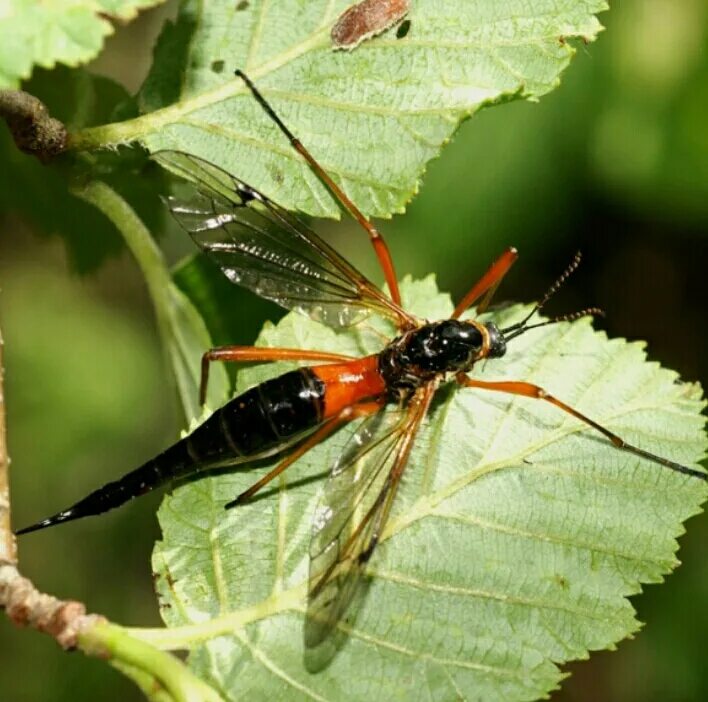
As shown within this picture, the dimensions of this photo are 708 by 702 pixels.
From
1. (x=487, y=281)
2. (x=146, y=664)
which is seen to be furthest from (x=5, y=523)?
(x=487, y=281)

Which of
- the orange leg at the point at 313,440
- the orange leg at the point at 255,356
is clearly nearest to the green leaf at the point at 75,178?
the orange leg at the point at 255,356

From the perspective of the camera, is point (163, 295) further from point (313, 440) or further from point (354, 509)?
point (354, 509)

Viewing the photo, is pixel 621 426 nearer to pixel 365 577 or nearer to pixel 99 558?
pixel 365 577

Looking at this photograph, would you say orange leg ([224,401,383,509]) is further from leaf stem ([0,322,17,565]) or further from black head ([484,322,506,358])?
leaf stem ([0,322,17,565])

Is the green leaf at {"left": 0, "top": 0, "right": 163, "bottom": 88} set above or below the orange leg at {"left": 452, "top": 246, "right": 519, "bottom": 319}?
above

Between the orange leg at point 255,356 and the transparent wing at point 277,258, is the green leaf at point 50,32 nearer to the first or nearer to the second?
the transparent wing at point 277,258

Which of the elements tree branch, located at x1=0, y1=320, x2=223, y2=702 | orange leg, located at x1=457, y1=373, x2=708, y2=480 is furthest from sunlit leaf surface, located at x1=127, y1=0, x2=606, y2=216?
tree branch, located at x1=0, y1=320, x2=223, y2=702

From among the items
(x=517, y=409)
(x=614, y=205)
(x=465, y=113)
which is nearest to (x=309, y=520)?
(x=517, y=409)
